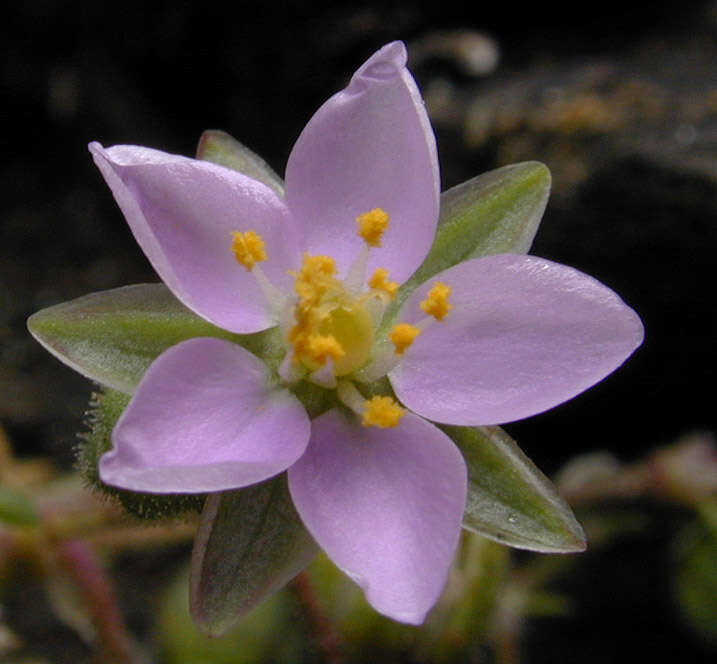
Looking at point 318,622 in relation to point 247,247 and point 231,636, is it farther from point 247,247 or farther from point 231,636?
point 247,247

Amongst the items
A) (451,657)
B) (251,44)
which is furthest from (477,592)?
(251,44)

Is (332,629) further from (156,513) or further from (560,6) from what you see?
(560,6)

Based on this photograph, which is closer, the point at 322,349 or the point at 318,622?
the point at 322,349

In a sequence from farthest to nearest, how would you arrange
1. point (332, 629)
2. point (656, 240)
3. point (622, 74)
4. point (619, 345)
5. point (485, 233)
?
1. point (622, 74)
2. point (656, 240)
3. point (332, 629)
4. point (485, 233)
5. point (619, 345)

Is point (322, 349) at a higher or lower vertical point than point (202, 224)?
lower

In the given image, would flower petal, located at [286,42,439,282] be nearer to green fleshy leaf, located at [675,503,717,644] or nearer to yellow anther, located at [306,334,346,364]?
yellow anther, located at [306,334,346,364]

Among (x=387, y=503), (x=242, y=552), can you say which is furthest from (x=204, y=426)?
(x=387, y=503)
